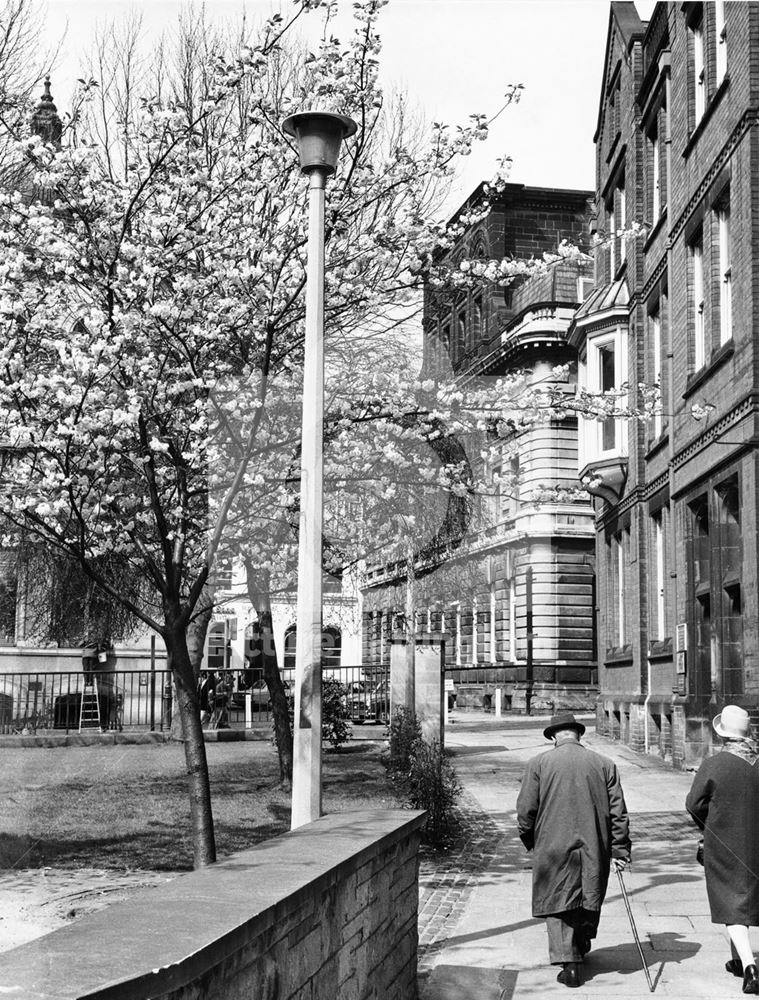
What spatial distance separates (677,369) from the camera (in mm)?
22031

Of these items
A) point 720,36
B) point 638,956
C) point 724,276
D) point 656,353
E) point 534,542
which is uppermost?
point 720,36

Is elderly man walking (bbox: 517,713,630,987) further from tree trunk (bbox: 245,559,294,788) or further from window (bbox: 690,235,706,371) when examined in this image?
window (bbox: 690,235,706,371)

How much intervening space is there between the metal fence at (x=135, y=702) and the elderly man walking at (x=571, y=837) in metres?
19.2

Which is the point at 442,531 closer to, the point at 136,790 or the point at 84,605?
the point at 136,790

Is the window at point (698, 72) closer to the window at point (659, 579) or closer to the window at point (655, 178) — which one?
the window at point (655, 178)

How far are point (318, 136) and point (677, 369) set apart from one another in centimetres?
1468

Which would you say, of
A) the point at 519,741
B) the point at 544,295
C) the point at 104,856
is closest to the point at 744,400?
the point at 104,856

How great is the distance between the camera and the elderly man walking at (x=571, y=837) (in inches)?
320

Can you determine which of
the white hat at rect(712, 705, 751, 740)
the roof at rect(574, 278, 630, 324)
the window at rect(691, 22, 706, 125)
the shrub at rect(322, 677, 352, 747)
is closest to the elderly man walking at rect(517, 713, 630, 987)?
the white hat at rect(712, 705, 751, 740)

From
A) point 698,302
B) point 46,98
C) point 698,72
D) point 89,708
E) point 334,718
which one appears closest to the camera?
point 46,98

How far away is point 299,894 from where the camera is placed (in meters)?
4.60

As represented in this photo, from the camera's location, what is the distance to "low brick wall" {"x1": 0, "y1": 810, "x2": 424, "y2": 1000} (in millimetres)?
2990

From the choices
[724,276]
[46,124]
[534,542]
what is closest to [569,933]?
[46,124]

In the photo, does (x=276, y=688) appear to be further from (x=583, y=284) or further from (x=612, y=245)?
(x=583, y=284)
